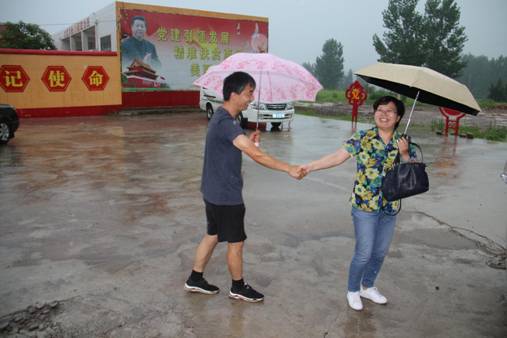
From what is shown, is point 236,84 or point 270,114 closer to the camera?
point 236,84

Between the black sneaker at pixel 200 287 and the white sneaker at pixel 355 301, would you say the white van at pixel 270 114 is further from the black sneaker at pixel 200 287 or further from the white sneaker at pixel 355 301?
the white sneaker at pixel 355 301

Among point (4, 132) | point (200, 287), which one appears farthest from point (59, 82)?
point (200, 287)

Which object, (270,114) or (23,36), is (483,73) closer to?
(23,36)

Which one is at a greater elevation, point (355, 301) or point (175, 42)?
point (175, 42)

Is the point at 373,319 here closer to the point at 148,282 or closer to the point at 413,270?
the point at 413,270

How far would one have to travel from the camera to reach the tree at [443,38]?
51.2 meters

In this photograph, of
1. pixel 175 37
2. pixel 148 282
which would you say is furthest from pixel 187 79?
pixel 148 282

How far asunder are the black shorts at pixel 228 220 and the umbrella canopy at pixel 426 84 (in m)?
1.39

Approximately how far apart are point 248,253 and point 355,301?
53.2 inches

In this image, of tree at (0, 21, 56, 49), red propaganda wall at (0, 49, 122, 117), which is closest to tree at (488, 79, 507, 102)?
red propaganda wall at (0, 49, 122, 117)

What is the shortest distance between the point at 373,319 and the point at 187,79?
19.2m

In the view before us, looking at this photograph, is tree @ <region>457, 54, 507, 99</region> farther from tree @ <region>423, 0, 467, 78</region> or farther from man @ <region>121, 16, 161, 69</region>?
man @ <region>121, 16, 161, 69</region>

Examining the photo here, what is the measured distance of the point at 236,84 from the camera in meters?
3.12

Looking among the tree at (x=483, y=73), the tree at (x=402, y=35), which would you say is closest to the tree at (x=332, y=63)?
the tree at (x=483, y=73)
